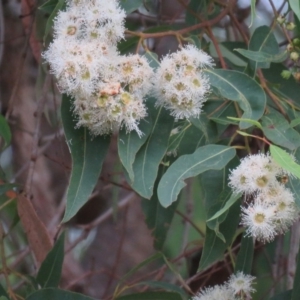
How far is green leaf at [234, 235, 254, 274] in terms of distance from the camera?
57.8 inches

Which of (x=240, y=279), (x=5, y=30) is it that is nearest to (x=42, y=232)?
(x=240, y=279)

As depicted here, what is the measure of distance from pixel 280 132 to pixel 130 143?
274mm

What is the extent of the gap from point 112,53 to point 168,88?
0.12 metres

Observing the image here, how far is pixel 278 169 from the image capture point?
3.71ft

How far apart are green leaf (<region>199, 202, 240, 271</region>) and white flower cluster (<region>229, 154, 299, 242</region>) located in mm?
181

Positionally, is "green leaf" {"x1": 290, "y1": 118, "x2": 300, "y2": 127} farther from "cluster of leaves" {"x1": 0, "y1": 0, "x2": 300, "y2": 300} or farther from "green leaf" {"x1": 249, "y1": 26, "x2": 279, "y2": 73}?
"green leaf" {"x1": 249, "y1": 26, "x2": 279, "y2": 73}

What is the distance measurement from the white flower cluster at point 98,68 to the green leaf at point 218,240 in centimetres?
27

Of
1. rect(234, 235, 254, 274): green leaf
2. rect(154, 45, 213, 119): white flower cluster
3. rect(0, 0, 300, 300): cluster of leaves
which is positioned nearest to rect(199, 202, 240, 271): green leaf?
rect(0, 0, 300, 300): cluster of leaves

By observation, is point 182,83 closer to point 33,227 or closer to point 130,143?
point 130,143

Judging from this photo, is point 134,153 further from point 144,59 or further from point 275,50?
point 275,50

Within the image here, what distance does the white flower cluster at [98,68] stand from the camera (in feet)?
3.76

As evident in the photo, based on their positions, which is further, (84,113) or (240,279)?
(240,279)

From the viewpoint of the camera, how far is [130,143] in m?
1.23

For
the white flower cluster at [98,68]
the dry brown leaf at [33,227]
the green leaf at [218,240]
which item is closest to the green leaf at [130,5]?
the white flower cluster at [98,68]
